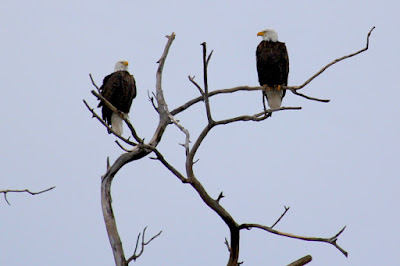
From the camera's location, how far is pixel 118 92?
8.77 m

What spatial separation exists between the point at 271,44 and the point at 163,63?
230cm

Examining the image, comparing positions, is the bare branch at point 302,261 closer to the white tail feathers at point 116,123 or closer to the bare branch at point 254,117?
the bare branch at point 254,117

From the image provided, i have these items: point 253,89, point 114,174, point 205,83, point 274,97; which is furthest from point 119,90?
point 205,83

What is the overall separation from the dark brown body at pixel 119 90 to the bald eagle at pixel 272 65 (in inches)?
56.9

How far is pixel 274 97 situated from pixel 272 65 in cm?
42

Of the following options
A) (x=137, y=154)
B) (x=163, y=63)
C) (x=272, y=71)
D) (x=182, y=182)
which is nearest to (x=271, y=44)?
(x=272, y=71)

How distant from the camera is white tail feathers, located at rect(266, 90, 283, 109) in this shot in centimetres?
871

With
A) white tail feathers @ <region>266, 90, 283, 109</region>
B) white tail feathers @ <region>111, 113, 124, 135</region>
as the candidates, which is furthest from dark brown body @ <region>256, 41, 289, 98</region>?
white tail feathers @ <region>111, 113, 124, 135</region>

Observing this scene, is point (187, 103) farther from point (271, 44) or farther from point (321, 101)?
point (271, 44)

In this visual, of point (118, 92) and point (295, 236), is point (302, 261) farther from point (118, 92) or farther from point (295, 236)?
point (118, 92)

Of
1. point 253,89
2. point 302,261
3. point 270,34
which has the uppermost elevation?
point 270,34

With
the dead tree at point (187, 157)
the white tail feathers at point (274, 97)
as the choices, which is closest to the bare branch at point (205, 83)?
the dead tree at point (187, 157)

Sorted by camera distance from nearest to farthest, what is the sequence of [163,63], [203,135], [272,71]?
1. [203,135]
2. [163,63]
3. [272,71]

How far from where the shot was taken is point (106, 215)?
6.32m
